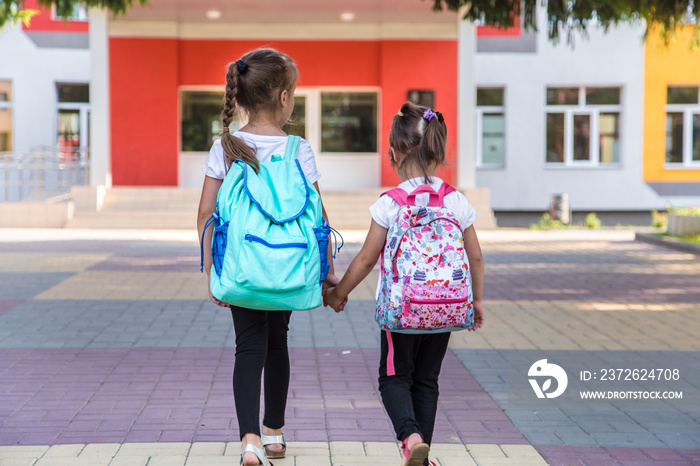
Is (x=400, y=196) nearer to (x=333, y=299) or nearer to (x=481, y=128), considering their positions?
(x=333, y=299)

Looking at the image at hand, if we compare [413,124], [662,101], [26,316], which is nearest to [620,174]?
[662,101]

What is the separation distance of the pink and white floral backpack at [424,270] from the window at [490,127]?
20771 mm

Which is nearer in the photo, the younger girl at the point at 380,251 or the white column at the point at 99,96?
the younger girl at the point at 380,251

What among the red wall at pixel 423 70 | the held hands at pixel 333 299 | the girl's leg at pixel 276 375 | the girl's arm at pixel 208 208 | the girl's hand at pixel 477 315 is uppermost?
the red wall at pixel 423 70

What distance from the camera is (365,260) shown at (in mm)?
3316

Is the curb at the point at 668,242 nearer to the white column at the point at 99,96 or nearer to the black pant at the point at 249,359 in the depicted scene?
the white column at the point at 99,96

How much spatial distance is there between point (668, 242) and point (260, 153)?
43.5 ft

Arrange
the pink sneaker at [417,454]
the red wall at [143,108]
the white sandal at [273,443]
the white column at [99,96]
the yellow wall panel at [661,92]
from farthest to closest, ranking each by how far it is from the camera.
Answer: the yellow wall panel at [661,92] → the red wall at [143,108] → the white column at [99,96] → the white sandal at [273,443] → the pink sneaker at [417,454]

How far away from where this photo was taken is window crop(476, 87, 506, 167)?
23.7m

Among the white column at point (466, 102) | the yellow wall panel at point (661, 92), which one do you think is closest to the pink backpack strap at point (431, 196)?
the white column at point (466, 102)

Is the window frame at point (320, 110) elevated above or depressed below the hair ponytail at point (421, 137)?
above

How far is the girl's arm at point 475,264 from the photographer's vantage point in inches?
131

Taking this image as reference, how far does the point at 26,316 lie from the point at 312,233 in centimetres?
504

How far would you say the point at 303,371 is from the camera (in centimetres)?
554
